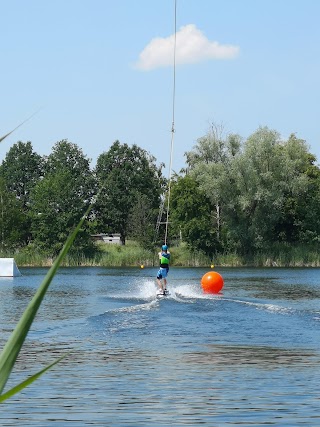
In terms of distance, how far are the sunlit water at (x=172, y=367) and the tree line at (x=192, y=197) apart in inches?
2111

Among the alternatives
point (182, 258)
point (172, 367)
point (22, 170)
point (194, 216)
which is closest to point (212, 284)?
point (172, 367)

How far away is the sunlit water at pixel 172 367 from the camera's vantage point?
10.6 metres

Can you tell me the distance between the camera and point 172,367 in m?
15.0

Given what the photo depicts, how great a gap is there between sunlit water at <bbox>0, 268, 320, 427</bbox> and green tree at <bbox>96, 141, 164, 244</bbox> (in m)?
80.4

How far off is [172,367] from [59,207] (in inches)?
3616

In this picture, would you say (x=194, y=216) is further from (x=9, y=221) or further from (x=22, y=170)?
(x=22, y=170)

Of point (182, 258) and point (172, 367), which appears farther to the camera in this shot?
point (182, 258)

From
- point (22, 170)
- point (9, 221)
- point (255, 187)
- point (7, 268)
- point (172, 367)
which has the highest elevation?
point (22, 170)

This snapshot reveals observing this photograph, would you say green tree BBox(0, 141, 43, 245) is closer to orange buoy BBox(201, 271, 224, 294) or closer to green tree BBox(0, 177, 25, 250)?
green tree BBox(0, 177, 25, 250)

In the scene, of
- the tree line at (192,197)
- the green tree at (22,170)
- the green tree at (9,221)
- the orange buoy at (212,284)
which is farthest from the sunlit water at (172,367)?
the green tree at (22,170)

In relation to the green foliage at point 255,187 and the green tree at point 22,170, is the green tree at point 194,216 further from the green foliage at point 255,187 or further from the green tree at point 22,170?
the green tree at point 22,170

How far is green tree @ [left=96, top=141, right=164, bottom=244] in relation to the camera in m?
111

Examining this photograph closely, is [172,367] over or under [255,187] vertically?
under

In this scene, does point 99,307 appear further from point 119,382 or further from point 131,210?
point 131,210
